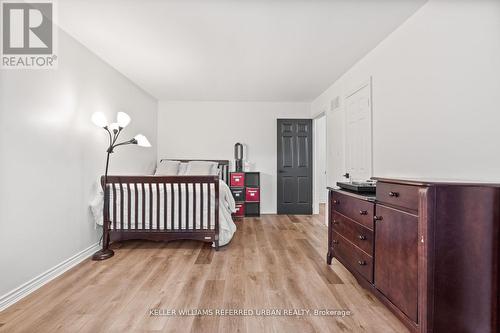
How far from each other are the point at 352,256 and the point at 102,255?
2.60 meters

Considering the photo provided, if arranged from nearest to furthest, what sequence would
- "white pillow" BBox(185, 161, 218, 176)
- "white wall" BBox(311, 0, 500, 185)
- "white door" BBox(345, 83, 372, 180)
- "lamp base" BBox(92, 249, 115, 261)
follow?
"white wall" BBox(311, 0, 500, 185) → "lamp base" BBox(92, 249, 115, 261) → "white door" BBox(345, 83, 372, 180) → "white pillow" BBox(185, 161, 218, 176)

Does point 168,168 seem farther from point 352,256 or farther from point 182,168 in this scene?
point 352,256

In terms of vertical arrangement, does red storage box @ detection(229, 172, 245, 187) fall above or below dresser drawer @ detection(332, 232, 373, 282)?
above

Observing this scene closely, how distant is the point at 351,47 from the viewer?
2.71 meters

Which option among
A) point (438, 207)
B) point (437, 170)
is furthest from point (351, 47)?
point (438, 207)

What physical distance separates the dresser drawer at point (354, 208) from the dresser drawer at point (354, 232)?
0.04 meters

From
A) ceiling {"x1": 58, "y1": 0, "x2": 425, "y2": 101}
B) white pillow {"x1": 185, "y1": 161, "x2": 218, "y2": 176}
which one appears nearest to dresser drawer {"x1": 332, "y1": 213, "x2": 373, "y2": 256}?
ceiling {"x1": 58, "y1": 0, "x2": 425, "y2": 101}

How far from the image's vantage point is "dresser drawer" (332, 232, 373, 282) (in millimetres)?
1786

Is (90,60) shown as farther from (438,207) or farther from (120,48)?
(438,207)

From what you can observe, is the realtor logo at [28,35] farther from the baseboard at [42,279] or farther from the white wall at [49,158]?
the baseboard at [42,279]

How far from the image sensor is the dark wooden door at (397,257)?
134 cm

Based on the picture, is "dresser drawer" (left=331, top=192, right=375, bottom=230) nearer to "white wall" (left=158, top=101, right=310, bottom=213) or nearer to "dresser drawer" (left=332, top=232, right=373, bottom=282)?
"dresser drawer" (left=332, top=232, right=373, bottom=282)

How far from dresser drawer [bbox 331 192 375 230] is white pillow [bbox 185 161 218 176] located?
2.70m

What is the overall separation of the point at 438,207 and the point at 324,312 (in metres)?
1.03
